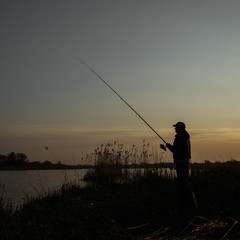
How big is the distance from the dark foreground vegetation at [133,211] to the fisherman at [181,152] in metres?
0.50

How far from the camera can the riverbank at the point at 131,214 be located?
5113 mm

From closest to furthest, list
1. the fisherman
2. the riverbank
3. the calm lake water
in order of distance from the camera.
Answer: the riverbank → the fisherman → the calm lake water

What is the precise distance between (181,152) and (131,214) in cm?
177

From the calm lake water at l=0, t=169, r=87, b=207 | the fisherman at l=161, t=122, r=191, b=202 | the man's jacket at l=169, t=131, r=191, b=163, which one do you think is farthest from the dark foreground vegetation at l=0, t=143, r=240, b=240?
the man's jacket at l=169, t=131, r=191, b=163

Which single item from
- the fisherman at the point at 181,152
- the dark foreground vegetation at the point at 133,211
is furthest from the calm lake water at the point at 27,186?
the fisherman at the point at 181,152

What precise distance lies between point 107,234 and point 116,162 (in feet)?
29.1

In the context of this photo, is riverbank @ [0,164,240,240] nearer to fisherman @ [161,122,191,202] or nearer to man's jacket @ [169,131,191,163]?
fisherman @ [161,122,191,202]

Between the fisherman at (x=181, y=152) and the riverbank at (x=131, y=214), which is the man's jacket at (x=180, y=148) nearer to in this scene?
the fisherman at (x=181, y=152)

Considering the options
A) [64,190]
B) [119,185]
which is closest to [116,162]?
[119,185]

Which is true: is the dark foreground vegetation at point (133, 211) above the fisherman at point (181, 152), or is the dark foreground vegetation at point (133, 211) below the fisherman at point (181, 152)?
below

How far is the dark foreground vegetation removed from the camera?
5156 mm

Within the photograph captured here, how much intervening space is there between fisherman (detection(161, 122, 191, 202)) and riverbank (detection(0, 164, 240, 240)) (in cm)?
55

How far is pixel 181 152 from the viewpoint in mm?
7648

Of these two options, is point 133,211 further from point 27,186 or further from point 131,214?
point 27,186
